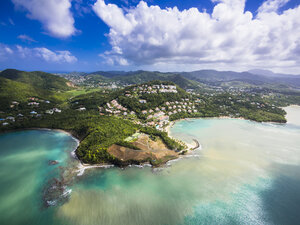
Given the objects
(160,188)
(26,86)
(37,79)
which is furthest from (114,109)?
(37,79)

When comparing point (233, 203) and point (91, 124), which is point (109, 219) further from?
point (91, 124)

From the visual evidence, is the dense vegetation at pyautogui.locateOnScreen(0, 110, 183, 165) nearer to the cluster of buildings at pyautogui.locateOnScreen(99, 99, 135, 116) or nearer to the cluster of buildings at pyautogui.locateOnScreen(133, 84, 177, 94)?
the cluster of buildings at pyautogui.locateOnScreen(99, 99, 135, 116)

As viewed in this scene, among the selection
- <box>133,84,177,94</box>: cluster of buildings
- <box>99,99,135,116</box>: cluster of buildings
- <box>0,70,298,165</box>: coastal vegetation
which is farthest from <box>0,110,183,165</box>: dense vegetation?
<box>133,84,177,94</box>: cluster of buildings

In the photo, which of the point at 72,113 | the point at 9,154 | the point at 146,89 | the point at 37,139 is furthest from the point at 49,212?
the point at 146,89

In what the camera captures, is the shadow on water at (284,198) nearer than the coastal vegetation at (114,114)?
Yes

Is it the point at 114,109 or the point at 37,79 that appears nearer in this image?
the point at 114,109


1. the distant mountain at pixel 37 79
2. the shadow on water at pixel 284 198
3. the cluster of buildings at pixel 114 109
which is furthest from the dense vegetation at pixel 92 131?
the distant mountain at pixel 37 79

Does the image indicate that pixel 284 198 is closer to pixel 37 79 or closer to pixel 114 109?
pixel 114 109

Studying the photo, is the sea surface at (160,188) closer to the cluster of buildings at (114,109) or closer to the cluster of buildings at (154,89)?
the cluster of buildings at (114,109)

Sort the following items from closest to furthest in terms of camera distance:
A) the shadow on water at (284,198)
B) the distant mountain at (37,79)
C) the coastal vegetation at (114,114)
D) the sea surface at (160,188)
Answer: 1. the sea surface at (160,188)
2. the shadow on water at (284,198)
3. the coastal vegetation at (114,114)
4. the distant mountain at (37,79)
